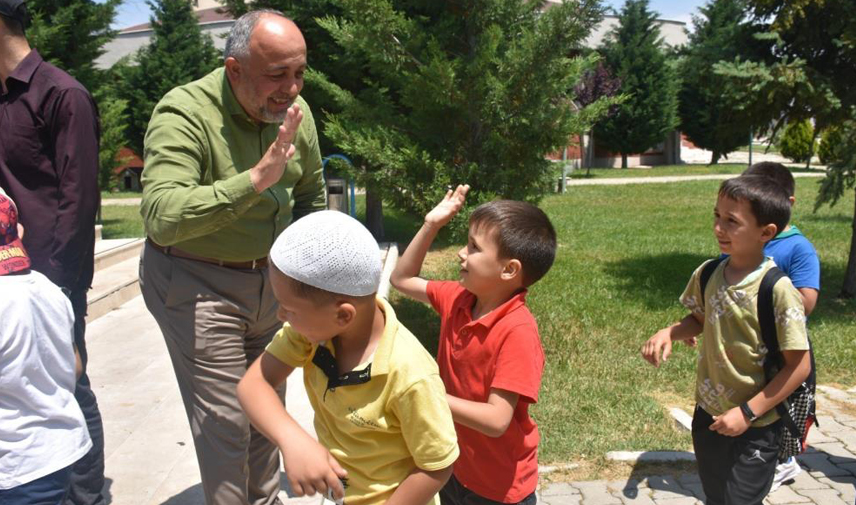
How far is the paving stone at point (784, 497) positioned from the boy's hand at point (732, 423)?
1.50 m

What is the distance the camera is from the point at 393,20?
19.1 feet

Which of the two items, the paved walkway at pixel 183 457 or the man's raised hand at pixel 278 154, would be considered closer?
the man's raised hand at pixel 278 154

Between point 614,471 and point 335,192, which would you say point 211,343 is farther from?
point 335,192

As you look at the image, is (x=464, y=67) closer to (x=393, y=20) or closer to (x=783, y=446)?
(x=393, y=20)

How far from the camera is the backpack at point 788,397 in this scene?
273cm

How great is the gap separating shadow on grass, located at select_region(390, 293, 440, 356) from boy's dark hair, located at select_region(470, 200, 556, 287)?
4096 mm

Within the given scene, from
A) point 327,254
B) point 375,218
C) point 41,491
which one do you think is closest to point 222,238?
point 41,491

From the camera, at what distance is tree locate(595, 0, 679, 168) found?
3244cm

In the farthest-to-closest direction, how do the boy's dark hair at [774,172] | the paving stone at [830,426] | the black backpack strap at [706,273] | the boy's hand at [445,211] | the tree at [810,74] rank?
the tree at [810,74] < the paving stone at [830,426] < the boy's dark hair at [774,172] < the black backpack strap at [706,273] < the boy's hand at [445,211]

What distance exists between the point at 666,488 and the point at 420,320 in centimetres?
363

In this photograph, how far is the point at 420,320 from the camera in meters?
7.40

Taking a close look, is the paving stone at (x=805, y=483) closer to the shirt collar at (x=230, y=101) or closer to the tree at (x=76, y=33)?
the shirt collar at (x=230, y=101)

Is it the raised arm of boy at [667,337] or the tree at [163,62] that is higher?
the tree at [163,62]

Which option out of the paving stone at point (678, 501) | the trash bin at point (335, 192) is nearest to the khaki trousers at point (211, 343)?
the paving stone at point (678, 501)
